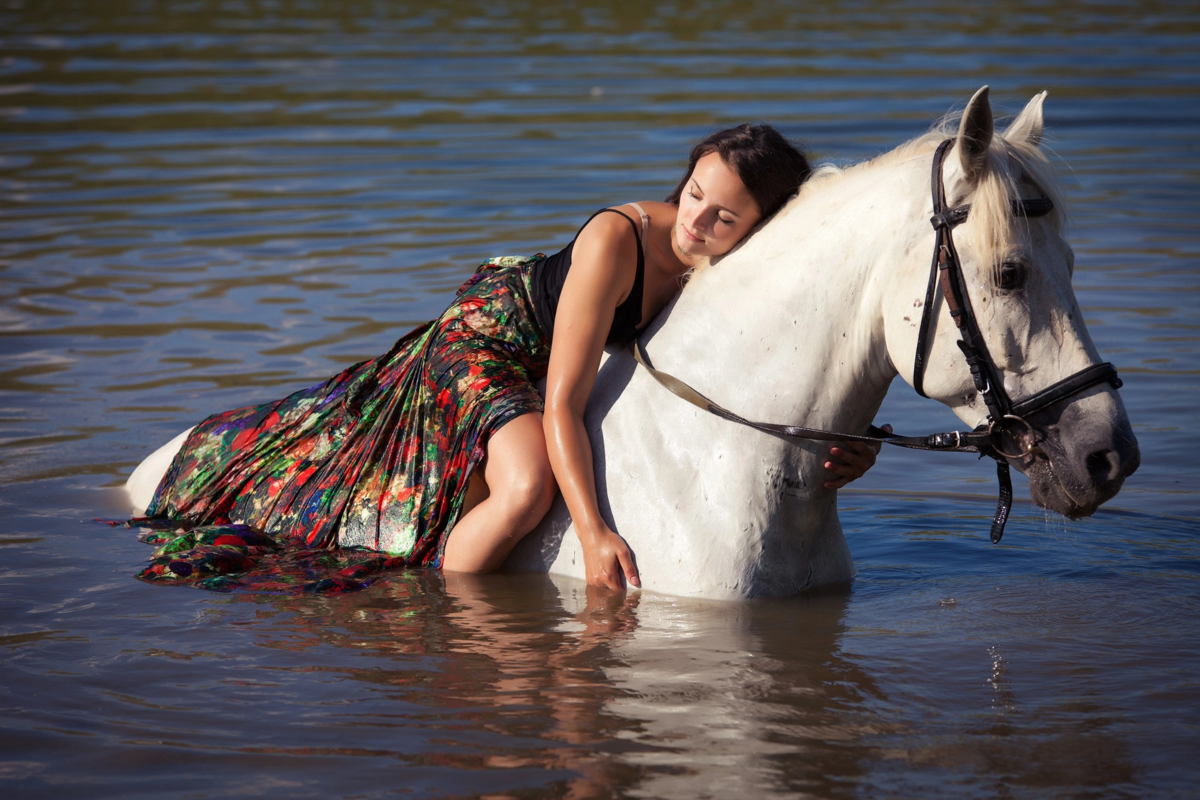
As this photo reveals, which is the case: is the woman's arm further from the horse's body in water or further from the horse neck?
the horse neck

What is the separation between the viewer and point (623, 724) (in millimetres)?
3457

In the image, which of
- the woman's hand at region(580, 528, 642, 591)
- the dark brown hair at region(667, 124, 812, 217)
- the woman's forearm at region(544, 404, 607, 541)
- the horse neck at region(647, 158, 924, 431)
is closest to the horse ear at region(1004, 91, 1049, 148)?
the horse neck at region(647, 158, 924, 431)

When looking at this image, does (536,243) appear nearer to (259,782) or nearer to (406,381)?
(406,381)

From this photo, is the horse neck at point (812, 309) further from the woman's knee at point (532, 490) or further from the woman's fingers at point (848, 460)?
the woman's knee at point (532, 490)

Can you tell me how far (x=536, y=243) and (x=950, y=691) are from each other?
6941 millimetres

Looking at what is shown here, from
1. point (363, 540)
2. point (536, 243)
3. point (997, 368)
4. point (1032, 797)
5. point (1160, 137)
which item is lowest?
point (1032, 797)

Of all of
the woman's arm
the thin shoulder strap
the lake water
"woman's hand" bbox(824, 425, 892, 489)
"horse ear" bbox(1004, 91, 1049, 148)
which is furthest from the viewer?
the thin shoulder strap

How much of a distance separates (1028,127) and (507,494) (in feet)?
6.21

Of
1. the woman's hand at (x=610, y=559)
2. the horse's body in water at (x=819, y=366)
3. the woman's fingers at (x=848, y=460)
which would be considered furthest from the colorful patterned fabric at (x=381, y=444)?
the woman's fingers at (x=848, y=460)

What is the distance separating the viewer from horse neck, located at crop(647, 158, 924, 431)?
3676mm

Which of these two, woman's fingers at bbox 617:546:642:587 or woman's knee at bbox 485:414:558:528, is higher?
woman's knee at bbox 485:414:558:528

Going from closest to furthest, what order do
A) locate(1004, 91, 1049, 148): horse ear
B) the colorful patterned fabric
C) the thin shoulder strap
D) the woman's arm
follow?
locate(1004, 91, 1049, 148): horse ear < the woman's arm < the thin shoulder strap < the colorful patterned fabric

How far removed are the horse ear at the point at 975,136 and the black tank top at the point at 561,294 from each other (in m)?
1.07

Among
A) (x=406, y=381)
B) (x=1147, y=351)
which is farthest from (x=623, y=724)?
(x=1147, y=351)
